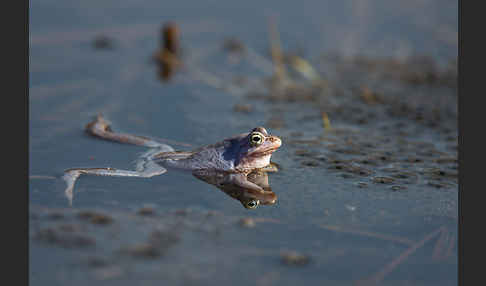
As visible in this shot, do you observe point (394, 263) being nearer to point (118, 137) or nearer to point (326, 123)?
point (326, 123)

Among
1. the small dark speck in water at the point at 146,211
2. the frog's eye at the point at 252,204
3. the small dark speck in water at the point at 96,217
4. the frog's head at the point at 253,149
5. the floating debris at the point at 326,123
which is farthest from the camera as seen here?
the floating debris at the point at 326,123

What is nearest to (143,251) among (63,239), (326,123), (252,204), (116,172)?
(63,239)

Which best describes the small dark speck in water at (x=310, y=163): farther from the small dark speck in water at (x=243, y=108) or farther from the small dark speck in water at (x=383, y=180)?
the small dark speck in water at (x=243, y=108)

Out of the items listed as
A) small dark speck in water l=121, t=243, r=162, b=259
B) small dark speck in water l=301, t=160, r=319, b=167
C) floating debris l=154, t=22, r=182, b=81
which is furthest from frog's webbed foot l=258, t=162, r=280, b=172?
floating debris l=154, t=22, r=182, b=81

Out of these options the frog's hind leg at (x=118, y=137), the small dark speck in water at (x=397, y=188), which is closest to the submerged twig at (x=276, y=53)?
the frog's hind leg at (x=118, y=137)

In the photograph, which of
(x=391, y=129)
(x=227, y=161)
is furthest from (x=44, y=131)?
(x=391, y=129)

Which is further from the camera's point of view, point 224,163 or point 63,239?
point 224,163
